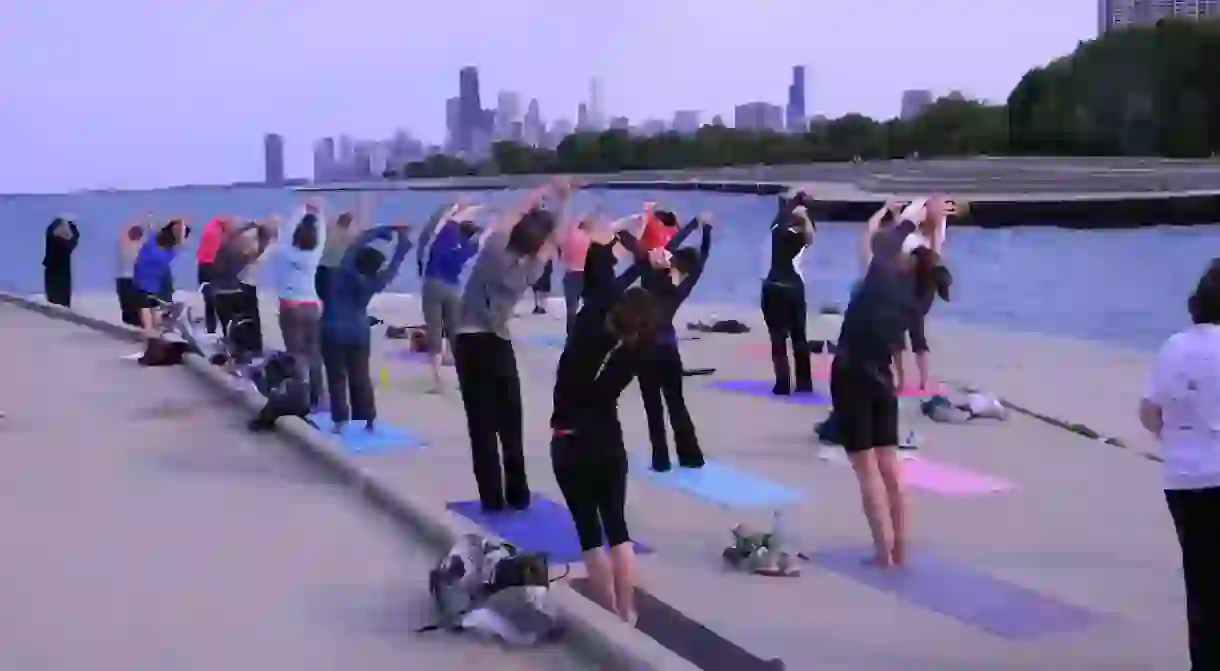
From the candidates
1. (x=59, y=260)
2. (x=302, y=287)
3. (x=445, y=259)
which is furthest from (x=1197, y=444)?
(x=59, y=260)

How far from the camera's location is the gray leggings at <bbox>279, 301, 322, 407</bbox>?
11969 millimetres

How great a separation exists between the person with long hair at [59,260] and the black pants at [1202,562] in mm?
22409

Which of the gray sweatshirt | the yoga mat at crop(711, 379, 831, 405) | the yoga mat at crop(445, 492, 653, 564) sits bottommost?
the yoga mat at crop(445, 492, 653, 564)

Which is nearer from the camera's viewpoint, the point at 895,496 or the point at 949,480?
the point at 895,496

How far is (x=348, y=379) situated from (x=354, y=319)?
784 mm

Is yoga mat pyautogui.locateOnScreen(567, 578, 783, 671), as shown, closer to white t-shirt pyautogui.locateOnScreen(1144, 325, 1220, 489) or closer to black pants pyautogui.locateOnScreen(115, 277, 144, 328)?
white t-shirt pyautogui.locateOnScreen(1144, 325, 1220, 489)

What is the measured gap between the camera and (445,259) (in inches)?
497

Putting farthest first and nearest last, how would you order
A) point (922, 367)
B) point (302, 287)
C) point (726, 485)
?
point (922, 367) < point (302, 287) < point (726, 485)

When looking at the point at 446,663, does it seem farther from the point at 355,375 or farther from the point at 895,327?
the point at 355,375

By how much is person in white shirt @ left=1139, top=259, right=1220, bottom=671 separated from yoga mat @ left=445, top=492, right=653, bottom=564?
334 centimetres

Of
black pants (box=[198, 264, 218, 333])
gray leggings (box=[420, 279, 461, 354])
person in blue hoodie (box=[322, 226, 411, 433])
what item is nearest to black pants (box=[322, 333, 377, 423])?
person in blue hoodie (box=[322, 226, 411, 433])

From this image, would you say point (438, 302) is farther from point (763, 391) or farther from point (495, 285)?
point (495, 285)

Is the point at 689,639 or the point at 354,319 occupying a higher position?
the point at 354,319

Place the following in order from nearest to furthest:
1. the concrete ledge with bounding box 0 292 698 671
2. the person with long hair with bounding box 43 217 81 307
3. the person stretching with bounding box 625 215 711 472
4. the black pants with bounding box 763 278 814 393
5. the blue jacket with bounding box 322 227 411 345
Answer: the concrete ledge with bounding box 0 292 698 671, the person stretching with bounding box 625 215 711 472, the blue jacket with bounding box 322 227 411 345, the black pants with bounding box 763 278 814 393, the person with long hair with bounding box 43 217 81 307
